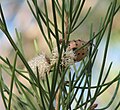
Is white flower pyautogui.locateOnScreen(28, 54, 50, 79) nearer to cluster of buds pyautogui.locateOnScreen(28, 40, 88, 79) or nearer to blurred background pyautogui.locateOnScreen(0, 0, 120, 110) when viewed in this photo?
cluster of buds pyautogui.locateOnScreen(28, 40, 88, 79)

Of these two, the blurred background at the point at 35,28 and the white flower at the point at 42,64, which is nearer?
the white flower at the point at 42,64

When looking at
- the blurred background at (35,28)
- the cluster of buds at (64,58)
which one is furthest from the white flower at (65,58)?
the blurred background at (35,28)

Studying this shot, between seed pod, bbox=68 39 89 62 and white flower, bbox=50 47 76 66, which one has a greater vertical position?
seed pod, bbox=68 39 89 62

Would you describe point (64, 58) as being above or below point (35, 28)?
below

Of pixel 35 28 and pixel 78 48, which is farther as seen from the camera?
pixel 35 28

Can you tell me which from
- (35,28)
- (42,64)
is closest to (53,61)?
(42,64)

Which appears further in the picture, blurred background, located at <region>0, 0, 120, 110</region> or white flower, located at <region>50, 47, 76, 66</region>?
blurred background, located at <region>0, 0, 120, 110</region>

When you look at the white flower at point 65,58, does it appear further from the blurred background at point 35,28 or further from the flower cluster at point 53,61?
the blurred background at point 35,28

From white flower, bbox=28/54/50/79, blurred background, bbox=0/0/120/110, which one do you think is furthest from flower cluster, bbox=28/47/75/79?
blurred background, bbox=0/0/120/110

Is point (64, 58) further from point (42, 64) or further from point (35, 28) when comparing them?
point (35, 28)
